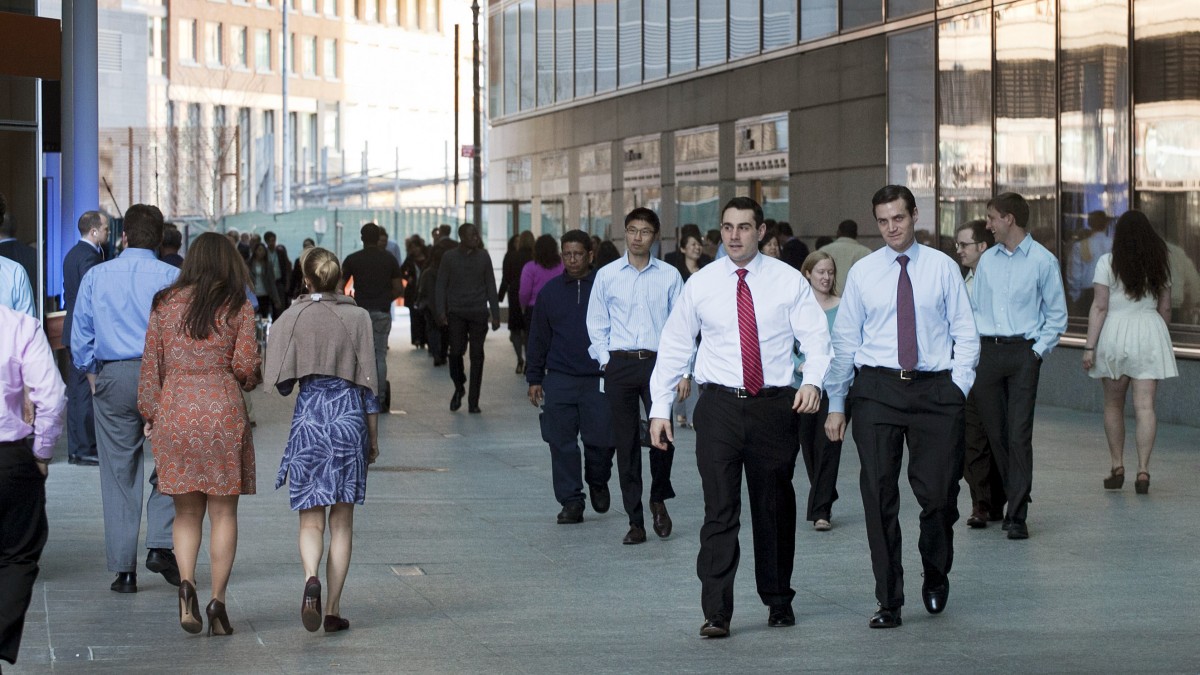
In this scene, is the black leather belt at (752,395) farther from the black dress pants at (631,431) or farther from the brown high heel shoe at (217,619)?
the black dress pants at (631,431)

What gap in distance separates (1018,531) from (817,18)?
51.1 feet

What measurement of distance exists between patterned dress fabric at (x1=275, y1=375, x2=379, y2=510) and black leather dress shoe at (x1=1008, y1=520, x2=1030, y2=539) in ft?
13.9

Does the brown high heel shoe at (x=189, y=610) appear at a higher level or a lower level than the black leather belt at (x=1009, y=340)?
lower

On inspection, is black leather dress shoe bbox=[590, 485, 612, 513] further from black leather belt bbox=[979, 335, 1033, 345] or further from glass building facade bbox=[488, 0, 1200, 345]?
glass building facade bbox=[488, 0, 1200, 345]

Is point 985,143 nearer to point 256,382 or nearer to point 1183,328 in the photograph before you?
point 1183,328

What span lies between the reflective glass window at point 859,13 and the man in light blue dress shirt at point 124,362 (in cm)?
1576

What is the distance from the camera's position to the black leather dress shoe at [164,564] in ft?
28.5

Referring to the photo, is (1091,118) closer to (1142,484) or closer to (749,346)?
(1142,484)

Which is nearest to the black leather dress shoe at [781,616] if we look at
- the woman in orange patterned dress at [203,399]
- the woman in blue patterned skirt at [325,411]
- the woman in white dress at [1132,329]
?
the woman in blue patterned skirt at [325,411]

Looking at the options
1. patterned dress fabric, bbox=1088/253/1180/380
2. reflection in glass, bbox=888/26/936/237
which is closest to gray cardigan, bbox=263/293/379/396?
patterned dress fabric, bbox=1088/253/1180/380

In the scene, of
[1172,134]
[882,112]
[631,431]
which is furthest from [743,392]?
[882,112]

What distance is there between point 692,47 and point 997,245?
19902 mm

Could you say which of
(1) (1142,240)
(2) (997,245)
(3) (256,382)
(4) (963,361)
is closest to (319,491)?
(3) (256,382)

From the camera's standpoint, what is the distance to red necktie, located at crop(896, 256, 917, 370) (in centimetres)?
789
